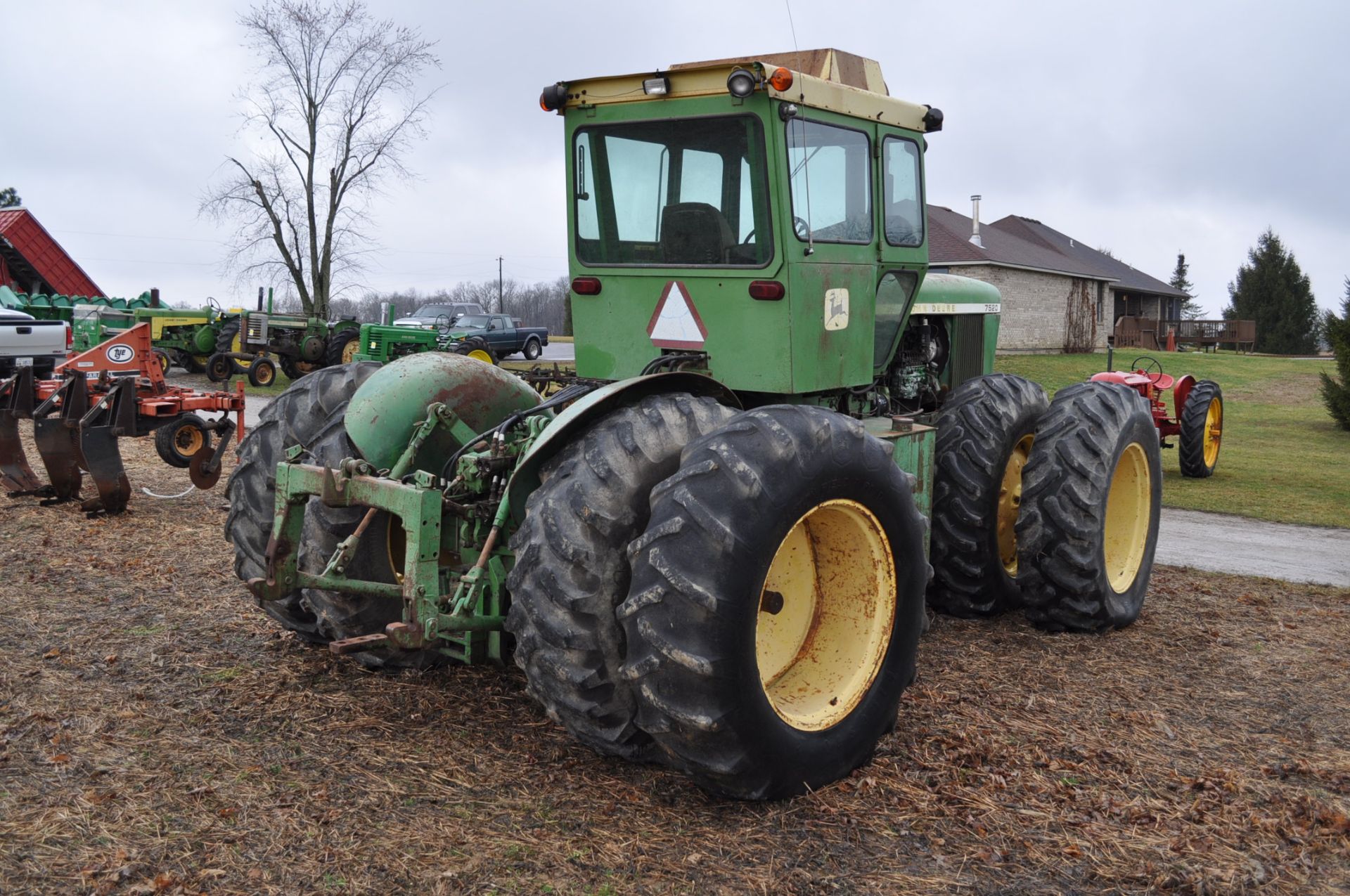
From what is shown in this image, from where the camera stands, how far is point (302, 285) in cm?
3881

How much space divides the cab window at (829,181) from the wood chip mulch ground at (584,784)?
2.17m

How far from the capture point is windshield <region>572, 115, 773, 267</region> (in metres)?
4.82

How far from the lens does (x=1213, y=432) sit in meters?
14.3

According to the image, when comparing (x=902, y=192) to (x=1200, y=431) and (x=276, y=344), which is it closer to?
(x=1200, y=431)

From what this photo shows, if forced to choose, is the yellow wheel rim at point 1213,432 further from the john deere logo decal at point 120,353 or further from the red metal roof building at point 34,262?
the red metal roof building at point 34,262

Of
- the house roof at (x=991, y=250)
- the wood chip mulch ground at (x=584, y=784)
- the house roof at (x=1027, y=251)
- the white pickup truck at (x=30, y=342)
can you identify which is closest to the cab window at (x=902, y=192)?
the wood chip mulch ground at (x=584, y=784)

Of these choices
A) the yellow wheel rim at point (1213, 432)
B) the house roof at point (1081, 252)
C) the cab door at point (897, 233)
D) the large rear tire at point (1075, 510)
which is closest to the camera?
the cab door at point (897, 233)

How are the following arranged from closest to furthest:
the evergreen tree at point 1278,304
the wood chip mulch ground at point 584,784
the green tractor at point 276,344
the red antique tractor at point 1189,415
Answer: the wood chip mulch ground at point 584,784
the red antique tractor at point 1189,415
the green tractor at point 276,344
the evergreen tree at point 1278,304

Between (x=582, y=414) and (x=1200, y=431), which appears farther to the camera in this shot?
(x=1200, y=431)

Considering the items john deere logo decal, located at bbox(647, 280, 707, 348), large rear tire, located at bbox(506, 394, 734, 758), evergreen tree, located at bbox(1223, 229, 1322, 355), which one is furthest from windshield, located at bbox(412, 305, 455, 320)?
evergreen tree, located at bbox(1223, 229, 1322, 355)

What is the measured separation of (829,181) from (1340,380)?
21085mm

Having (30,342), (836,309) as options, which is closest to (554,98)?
(836,309)

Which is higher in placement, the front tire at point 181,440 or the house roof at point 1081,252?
the house roof at point 1081,252

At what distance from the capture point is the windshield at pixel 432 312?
36.2 metres
